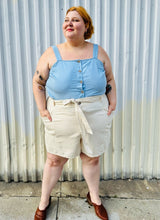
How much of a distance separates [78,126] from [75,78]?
0.43m

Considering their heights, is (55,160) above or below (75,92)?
below

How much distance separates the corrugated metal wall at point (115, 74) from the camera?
3.00m

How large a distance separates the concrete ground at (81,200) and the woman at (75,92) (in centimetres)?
67

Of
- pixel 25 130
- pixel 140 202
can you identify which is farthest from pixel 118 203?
pixel 25 130

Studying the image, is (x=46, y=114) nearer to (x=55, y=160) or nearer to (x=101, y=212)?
(x=55, y=160)

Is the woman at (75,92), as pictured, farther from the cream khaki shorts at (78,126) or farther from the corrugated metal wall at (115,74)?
the corrugated metal wall at (115,74)

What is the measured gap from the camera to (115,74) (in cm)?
315

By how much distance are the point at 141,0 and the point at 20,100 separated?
179 centimetres

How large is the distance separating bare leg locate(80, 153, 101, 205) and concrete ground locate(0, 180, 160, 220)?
174mm

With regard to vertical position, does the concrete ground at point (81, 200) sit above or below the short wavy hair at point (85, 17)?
below

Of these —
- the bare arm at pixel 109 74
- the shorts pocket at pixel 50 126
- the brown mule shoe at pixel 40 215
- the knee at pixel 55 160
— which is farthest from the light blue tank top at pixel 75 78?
the brown mule shoe at pixel 40 215

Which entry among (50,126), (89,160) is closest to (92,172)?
(89,160)

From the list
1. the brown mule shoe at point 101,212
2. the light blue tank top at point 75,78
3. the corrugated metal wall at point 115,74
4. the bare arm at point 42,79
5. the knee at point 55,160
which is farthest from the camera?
the corrugated metal wall at point 115,74

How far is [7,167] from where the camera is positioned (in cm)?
334
